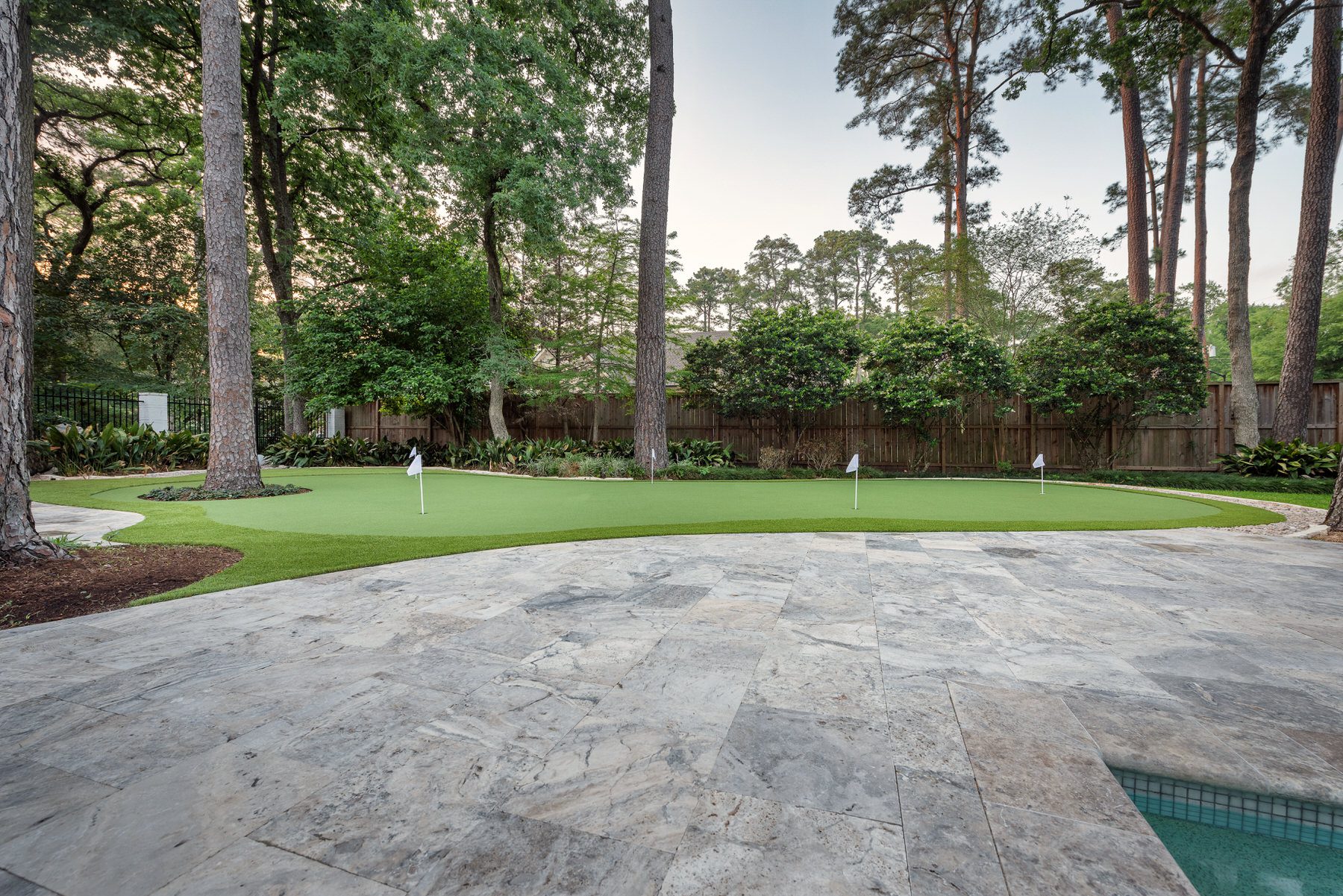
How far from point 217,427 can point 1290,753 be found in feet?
32.4

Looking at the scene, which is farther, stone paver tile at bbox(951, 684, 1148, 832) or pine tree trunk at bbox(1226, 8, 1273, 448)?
pine tree trunk at bbox(1226, 8, 1273, 448)

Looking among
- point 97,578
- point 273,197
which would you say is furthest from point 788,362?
point 273,197

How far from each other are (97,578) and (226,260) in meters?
5.92

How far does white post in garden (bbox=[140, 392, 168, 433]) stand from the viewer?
1170 centimetres

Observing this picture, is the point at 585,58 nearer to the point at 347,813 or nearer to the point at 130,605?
the point at 130,605

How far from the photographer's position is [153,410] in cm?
1178

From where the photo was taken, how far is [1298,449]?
27.3ft

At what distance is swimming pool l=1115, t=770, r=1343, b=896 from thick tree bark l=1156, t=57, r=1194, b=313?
14661 mm

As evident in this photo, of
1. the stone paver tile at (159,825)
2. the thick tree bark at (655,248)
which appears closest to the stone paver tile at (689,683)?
the stone paver tile at (159,825)

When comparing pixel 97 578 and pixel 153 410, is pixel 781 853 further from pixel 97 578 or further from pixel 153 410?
pixel 153 410

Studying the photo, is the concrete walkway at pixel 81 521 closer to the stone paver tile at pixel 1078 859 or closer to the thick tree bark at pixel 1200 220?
the stone paver tile at pixel 1078 859

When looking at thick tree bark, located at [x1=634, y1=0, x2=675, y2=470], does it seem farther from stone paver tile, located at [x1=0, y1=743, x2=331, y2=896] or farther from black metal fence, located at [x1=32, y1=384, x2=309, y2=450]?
black metal fence, located at [x1=32, y1=384, x2=309, y2=450]

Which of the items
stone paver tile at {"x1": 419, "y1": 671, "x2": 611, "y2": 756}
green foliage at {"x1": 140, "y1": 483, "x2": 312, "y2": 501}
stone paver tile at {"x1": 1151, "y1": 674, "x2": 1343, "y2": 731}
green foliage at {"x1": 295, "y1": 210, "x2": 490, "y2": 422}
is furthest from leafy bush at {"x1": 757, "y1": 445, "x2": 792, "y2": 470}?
stone paver tile at {"x1": 419, "y1": 671, "x2": 611, "y2": 756}

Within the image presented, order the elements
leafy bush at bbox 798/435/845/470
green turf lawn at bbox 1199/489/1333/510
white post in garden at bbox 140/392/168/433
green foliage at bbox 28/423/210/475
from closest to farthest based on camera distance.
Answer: green turf lawn at bbox 1199/489/1333/510
green foliage at bbox 28/423/210/475
leafy bush at bbox 798/435/845/470
white post in garden at bbox 140/392/168/433
